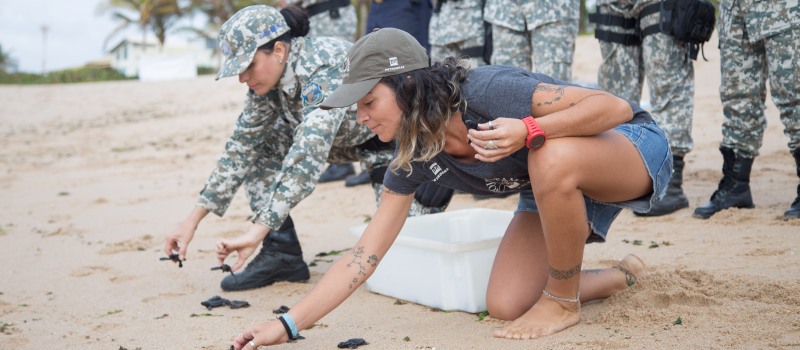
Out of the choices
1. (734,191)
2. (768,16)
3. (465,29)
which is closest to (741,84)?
(768,16)

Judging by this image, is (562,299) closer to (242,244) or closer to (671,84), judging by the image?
(242,244)

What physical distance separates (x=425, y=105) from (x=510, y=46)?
2716 mm

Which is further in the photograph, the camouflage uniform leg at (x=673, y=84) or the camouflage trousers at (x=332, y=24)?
the camouflage trousers at (x=332, y=24)

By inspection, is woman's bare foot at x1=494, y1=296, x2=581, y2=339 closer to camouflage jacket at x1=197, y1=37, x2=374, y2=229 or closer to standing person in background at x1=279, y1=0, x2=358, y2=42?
camouflage jacket at x1=197, y1=37, x2=374, y2=229

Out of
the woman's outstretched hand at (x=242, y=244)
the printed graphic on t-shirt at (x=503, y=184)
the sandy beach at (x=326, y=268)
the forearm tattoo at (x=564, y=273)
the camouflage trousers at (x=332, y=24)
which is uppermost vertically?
the camouflage trousers at (x=332, y=24)

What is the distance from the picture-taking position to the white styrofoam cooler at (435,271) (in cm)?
305

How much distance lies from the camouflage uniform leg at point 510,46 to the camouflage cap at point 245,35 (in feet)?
6.46

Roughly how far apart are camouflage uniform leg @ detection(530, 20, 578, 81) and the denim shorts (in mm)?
2046

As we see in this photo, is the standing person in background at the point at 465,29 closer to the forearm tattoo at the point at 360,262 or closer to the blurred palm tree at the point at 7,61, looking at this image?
the forearm tattoo at the point at 360,262

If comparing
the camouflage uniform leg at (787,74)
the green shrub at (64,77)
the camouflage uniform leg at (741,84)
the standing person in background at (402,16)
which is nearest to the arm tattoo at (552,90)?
the camouflage uniform leg at (787,74)

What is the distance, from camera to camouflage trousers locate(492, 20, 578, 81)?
192 inches

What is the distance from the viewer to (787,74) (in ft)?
12.8

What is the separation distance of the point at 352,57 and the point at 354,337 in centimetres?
100

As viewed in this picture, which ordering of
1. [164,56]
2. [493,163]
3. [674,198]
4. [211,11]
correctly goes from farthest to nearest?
[211,11] < [164,56] < [674,198] < [493,163]
